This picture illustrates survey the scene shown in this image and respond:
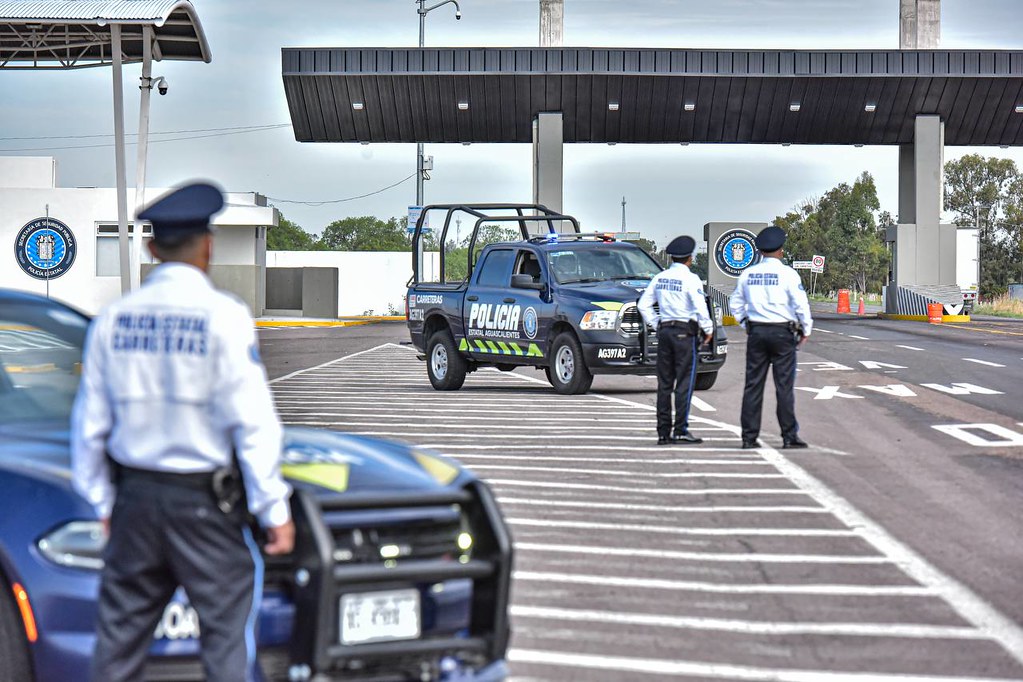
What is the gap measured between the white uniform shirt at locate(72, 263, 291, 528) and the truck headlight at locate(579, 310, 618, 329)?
1356 cm

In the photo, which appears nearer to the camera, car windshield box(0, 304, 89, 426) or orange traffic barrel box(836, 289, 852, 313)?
car windshield box(0, 304, 89, 426)

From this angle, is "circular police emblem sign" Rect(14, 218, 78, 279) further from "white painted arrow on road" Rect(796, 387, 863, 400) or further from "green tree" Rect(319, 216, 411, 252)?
"green tree" Rect(319, 216, 411, 252)

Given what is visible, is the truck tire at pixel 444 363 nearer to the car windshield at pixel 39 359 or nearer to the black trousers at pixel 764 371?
the black trousers at pixel 764 371

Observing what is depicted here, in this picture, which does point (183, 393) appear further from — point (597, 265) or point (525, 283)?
point (597, 265)

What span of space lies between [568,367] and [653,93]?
26401 millimetres

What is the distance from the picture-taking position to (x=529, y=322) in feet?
60.3

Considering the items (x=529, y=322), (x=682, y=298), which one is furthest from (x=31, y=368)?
(x=529, y=322)

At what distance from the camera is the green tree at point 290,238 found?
132125 millimetres

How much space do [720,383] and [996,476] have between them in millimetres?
9505

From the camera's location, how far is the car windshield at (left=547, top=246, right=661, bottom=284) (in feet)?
61.0

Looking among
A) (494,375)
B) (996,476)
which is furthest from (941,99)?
(996,476)

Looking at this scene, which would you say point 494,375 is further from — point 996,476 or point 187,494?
point 187,494

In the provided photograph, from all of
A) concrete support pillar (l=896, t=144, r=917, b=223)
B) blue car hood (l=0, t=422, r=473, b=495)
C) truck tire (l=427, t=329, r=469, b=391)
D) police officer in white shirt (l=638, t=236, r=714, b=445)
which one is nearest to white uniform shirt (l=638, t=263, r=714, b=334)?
police officer in white shirt (l=638, t=236, r=714, b=445)

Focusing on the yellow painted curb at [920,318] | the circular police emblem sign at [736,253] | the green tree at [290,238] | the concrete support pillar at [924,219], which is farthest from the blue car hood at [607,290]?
the green tree at [290,238]
